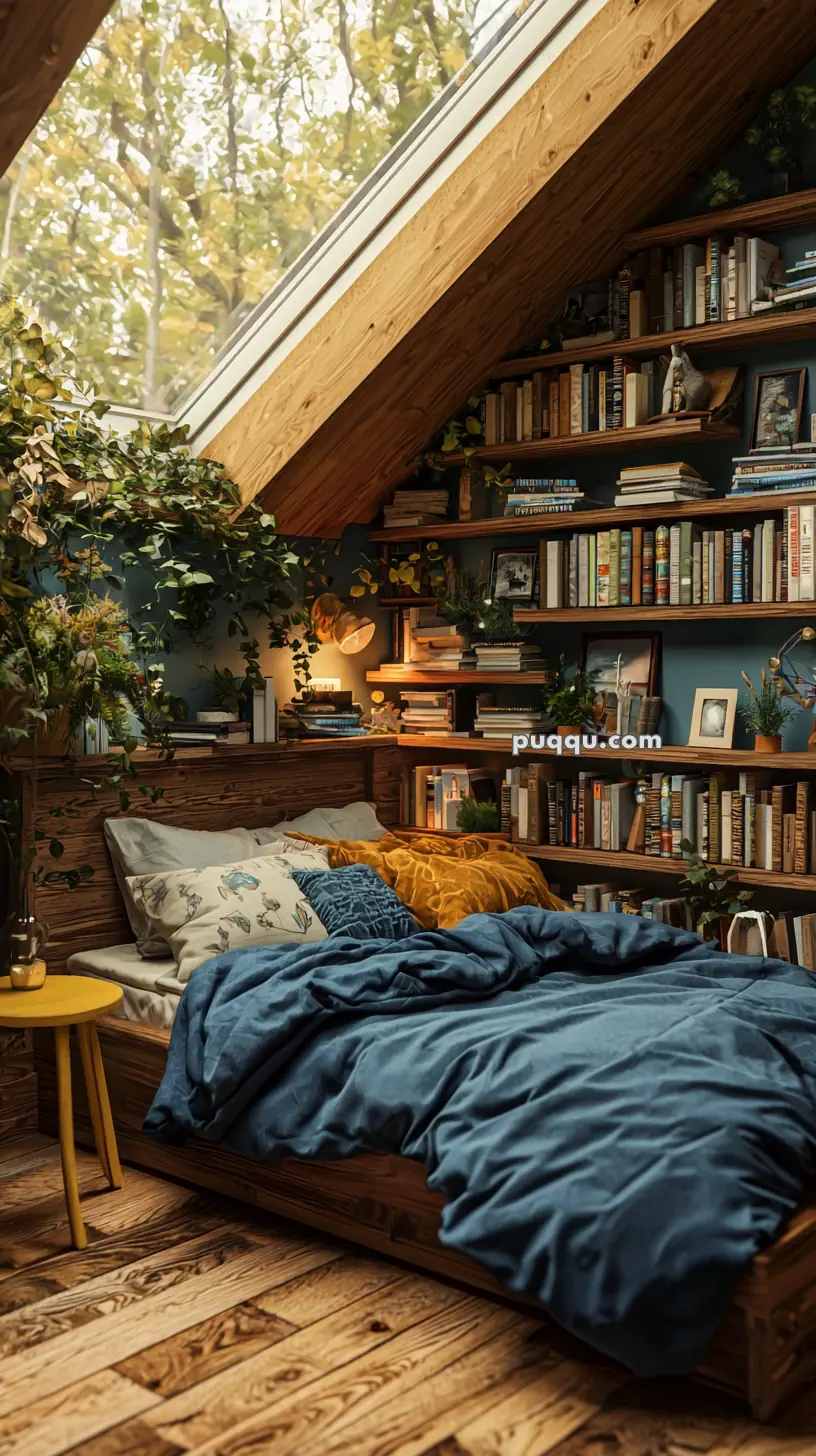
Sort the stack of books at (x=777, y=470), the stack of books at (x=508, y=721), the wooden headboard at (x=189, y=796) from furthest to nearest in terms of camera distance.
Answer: the stack of books at (x=508, y=721)
the stack of books at (x=777, y=470)
the wooden headboard at (x=189, y=796)

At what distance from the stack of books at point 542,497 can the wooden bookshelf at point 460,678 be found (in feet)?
1.81

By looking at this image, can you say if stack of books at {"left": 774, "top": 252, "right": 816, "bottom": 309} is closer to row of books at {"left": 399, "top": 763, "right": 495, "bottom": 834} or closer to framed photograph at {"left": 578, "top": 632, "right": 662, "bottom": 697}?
framed photograph at {"left": 578, "top": 632, "right": 662, "bottom": 697}

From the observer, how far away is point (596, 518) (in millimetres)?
4109

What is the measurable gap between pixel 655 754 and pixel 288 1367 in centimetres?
221

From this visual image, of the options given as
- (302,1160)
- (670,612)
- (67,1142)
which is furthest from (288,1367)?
(670,612)

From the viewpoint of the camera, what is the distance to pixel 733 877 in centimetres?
384

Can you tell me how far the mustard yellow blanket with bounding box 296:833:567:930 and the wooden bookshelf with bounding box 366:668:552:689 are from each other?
22.9 inches

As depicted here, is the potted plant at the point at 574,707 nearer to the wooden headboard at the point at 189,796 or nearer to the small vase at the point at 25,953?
the wooden headboard at the point at 189,796

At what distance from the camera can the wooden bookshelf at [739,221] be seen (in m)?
3.70

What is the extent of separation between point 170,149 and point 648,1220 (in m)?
2.80

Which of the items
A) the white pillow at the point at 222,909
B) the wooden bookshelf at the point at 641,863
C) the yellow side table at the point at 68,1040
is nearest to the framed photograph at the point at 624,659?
the wooden bookshelf at the point at 641,863

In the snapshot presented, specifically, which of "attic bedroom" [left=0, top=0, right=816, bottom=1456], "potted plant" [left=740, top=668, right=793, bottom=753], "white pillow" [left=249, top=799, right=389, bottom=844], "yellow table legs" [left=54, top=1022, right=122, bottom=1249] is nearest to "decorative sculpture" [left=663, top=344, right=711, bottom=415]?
"attic bedroom" [left=0, top=0, right=816, bottom=1456]

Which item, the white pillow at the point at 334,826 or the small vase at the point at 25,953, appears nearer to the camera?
the small vase at the point at 25,953

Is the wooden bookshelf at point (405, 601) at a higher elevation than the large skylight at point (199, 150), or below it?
below
